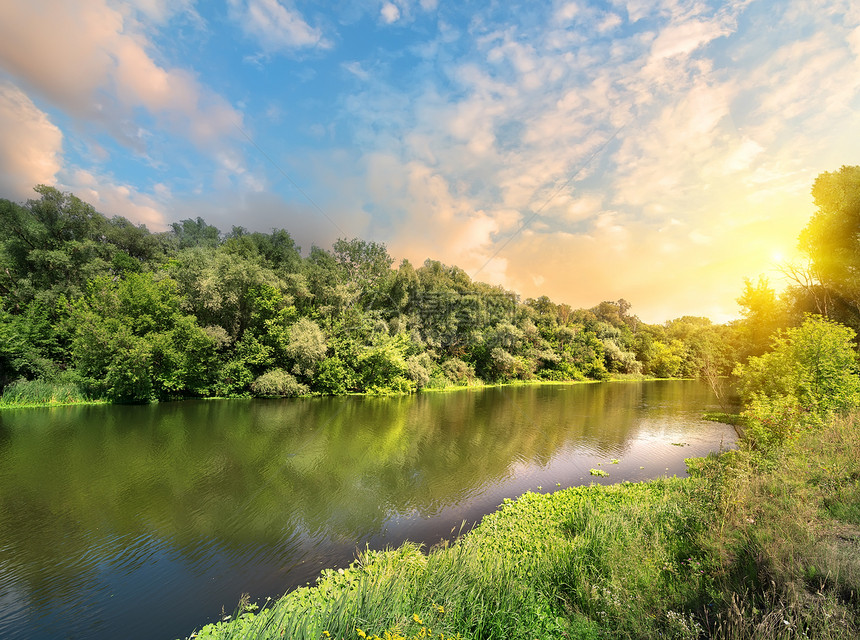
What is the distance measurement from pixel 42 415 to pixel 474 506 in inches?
1038

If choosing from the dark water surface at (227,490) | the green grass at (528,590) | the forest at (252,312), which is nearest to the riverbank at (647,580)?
the green grass at (528,590)

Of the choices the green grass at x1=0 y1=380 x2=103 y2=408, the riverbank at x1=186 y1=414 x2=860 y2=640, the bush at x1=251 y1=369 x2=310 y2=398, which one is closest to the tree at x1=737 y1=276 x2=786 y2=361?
the riverbank at x1=186 y1=414 x2=860 y2=640

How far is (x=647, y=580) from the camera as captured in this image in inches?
191

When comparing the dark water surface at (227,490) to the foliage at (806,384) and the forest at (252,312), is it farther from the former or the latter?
the forest at (252,312)

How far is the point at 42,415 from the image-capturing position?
20516 mm

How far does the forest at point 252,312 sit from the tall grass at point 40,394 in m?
0.09

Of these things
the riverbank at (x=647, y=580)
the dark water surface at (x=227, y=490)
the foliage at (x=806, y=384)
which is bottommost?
the dark water surface at (x=227, y=490)

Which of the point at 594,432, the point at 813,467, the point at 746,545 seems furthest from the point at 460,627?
the point at 594,432

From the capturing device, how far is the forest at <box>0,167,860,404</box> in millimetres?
24797

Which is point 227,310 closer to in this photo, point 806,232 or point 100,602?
point 100,602

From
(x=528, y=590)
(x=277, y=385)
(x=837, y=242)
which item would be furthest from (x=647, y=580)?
(x=277, y=385)

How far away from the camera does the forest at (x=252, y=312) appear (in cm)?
2480

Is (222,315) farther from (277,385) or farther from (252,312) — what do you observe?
(277,385)

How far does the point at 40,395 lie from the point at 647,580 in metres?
34.9
